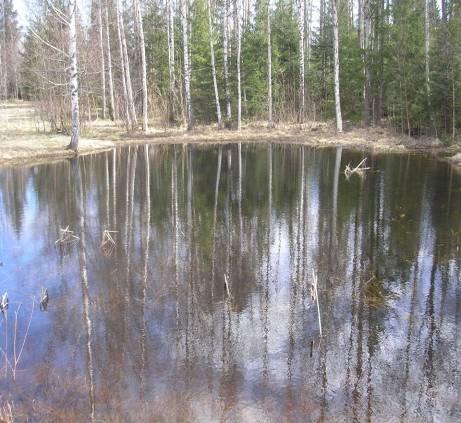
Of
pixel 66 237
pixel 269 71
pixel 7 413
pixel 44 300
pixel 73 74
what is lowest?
pixel 7 413

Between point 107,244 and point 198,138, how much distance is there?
1777 centimetres

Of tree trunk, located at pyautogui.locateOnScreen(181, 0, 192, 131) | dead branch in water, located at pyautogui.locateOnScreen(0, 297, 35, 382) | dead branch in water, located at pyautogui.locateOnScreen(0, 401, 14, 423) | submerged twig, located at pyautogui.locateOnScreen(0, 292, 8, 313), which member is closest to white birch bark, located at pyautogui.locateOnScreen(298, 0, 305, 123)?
tree trunk, located at pyautogui.locateOnScreen(181, 0, 192, 131)

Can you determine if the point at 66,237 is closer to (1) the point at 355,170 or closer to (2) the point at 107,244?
(2) the point at 107,244

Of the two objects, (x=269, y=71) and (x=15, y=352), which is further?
(x=269, y=71)

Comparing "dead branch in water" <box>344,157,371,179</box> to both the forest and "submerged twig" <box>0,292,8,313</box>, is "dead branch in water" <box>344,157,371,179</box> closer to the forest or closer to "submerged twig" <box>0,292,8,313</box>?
the forest

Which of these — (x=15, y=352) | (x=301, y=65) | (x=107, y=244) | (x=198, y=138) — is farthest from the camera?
(x=301, y=65)

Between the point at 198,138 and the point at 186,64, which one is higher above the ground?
the point at 186,64

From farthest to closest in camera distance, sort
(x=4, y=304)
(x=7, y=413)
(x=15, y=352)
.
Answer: (x=4, y=304)
(x=15, y=352)
(x=7, y=413)

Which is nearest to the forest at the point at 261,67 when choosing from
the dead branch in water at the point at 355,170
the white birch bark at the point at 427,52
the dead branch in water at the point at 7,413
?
the white birch bark at the point at 427,52

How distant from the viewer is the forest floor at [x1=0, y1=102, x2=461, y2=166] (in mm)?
20906

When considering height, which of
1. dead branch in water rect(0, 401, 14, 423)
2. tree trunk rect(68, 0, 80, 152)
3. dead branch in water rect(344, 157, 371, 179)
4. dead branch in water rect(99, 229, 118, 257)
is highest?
tree trunk rect(68, 0, 80, 152)

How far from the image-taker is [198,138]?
27.5 m

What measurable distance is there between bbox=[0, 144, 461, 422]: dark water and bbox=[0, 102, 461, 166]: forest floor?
6.62m

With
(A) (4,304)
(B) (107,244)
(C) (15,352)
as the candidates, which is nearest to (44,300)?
(A) (4,304)
